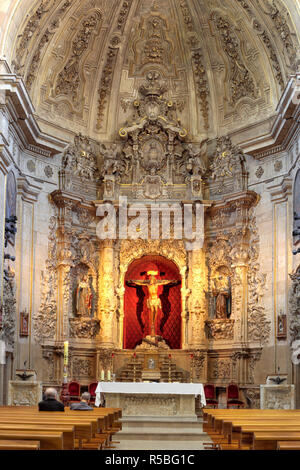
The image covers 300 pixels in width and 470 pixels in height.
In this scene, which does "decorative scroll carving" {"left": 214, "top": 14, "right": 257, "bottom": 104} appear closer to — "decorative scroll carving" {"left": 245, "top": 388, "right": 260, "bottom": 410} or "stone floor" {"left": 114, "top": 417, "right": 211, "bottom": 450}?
"decorative scroll carving" {"left": 245, "top": 388, "right": 260, "bottom": 410}

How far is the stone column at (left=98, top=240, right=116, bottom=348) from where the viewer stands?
23688 millimetres

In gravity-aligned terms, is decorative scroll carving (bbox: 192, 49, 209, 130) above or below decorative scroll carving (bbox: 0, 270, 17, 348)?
above

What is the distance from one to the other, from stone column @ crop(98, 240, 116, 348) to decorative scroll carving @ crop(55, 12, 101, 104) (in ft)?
18.4

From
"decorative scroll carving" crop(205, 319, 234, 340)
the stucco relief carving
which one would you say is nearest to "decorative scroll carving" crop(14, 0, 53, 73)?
the stucco relief carving

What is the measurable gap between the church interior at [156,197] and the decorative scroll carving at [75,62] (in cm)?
6

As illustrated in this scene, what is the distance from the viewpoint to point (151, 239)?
975 inches

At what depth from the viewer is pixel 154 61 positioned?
25.6 meters

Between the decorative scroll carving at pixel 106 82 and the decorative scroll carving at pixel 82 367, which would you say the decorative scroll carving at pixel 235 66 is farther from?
the decorative scroll carving at pixel 82 367

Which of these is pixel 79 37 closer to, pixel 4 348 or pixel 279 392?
pixel 4 348

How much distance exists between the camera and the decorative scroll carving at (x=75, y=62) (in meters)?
23.9

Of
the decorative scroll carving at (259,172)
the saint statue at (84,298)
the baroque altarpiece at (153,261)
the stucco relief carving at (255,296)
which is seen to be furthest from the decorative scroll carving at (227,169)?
the saint statue at (84,298)

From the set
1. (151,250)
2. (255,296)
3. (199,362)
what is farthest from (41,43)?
(199,362)

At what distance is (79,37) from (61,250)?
24.7 feet
